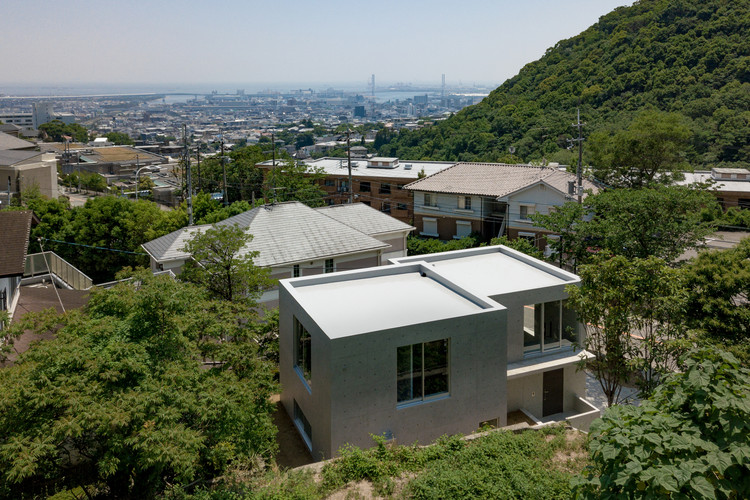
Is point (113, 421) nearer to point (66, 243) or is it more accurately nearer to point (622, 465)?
point (622, 465)

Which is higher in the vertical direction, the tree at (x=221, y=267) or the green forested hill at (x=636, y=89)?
the green forested hill at (x=636, y=89)

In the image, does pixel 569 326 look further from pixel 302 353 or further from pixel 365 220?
pixel 365 220

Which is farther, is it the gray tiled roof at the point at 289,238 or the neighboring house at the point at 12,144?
the neighboring house at the point at 12,144

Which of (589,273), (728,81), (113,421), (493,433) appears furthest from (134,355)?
(728,81)

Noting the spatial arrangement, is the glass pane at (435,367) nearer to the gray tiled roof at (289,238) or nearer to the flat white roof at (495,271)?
the flat white roof at (495,271)

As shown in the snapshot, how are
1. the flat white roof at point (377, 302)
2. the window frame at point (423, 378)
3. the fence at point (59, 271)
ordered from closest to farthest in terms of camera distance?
the window frame at point (423, 378) → the flat white roof at point (377, 302) → the fence at point (59, 271)

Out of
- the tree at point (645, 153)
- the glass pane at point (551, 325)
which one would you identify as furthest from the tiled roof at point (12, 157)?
the glass pane at point (551, 325)

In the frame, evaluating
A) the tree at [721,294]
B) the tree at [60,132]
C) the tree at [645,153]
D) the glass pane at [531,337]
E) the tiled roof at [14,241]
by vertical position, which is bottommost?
the glass pane at [531,337]
